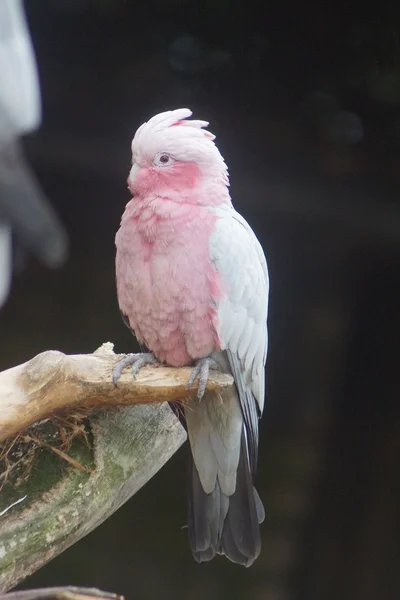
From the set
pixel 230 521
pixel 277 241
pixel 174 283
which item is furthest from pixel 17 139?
pixel 230 521

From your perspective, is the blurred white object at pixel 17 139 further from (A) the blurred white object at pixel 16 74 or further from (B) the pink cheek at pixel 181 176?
(B) the pink cheek at pixel 181 176

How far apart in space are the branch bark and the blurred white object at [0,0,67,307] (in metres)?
0.47

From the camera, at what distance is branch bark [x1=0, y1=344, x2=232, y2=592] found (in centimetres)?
120

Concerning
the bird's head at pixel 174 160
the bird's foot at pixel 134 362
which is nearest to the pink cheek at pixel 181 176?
the bird's head at pixel 174 160

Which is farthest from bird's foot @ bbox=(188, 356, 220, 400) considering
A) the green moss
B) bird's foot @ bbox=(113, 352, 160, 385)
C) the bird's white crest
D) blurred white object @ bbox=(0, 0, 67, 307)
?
blurred white object @ bbox=(0, 0, 67, 307)

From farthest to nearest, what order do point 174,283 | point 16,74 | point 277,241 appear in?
point 277,241
point 16,74
point 174,283

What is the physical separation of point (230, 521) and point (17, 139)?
1.10 metres

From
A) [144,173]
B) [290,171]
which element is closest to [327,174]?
[290,171]

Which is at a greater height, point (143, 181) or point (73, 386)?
point (143, 181)

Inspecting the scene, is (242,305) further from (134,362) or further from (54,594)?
(54,594)

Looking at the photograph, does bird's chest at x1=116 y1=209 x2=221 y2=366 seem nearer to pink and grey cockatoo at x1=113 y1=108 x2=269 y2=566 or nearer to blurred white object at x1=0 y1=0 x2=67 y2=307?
pink and grey cockatoo at x1=113 y1=108 x2=269 y2=566

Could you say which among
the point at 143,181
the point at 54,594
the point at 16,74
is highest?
the point at 16,74

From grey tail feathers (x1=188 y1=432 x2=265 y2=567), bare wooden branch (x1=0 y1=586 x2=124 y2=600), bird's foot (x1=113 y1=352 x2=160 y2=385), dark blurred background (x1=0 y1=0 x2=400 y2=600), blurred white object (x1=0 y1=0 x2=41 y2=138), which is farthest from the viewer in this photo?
dark blurred background (x1=0 y1=0 x2=400 y2=600)

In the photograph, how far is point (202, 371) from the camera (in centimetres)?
135
